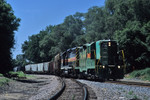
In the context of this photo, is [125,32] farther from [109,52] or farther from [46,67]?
[46,67]

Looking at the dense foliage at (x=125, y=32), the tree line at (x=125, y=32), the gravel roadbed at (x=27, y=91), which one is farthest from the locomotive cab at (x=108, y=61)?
the dense foliage at (x=125, y=32)

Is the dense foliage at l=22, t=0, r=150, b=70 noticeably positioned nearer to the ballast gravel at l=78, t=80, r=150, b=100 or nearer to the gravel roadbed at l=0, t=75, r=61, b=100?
the gravel roadbed at l=0, t=75, r=61, b=100

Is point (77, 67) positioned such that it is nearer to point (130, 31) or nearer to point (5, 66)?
point (5, 66)

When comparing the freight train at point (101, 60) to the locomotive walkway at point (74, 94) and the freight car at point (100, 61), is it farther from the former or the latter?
the locomotive walkway at point (74, 94)

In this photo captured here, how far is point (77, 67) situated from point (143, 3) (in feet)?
66.5

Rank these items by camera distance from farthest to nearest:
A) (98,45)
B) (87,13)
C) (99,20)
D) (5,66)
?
(87,13)
(99,20)
(5,66)
(98,45)

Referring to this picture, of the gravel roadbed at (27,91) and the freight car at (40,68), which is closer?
the gravel roadbed at (27,91)

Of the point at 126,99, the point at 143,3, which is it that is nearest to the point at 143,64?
the point at 143,3

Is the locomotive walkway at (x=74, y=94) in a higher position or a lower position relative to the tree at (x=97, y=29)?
lower

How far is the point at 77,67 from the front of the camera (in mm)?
21766

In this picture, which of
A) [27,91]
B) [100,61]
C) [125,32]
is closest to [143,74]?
[125,32]

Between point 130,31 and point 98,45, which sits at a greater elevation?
point 130,31

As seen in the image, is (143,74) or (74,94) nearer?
(74,94)

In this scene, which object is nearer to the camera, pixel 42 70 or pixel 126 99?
pixel 126 99
